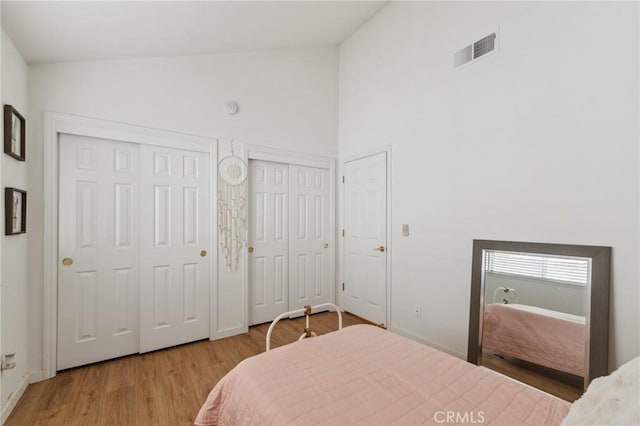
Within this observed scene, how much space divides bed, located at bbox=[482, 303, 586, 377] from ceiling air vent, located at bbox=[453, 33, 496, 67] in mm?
1963

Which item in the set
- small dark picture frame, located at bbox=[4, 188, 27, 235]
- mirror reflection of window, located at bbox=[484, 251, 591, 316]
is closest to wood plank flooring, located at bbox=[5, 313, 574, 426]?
mirror reflection of window, located at bbox=[484, 251, 591, 316]

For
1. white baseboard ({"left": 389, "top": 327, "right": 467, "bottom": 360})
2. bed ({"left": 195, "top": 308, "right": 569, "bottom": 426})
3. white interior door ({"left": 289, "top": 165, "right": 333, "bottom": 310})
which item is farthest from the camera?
white interior door ({"left": 289, "top": 165, "right": 333, "bottom": 310})

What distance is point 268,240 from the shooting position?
3.41m

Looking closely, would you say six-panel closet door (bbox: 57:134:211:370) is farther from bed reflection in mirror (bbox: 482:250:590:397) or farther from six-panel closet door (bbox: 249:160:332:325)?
bed reflection in mirror (bbox: 482:250:590:397)

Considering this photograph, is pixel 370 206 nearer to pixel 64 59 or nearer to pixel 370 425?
pixel 370 425

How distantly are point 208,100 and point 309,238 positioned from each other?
6.40 feet

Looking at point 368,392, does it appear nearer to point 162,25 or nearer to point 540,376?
point 540,376

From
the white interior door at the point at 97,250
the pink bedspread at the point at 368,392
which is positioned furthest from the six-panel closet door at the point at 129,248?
the pink bedspread at the point at 368,392

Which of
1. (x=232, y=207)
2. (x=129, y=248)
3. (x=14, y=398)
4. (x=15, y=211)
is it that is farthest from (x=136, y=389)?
(x=232, y=207)

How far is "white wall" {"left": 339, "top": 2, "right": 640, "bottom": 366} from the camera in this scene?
1653mm

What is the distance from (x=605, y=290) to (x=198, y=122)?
3.41 m

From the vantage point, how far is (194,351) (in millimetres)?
2701

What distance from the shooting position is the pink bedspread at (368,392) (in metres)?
1.05

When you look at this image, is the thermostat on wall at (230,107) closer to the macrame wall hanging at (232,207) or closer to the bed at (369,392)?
the macrame wall hanging at (232,207)
